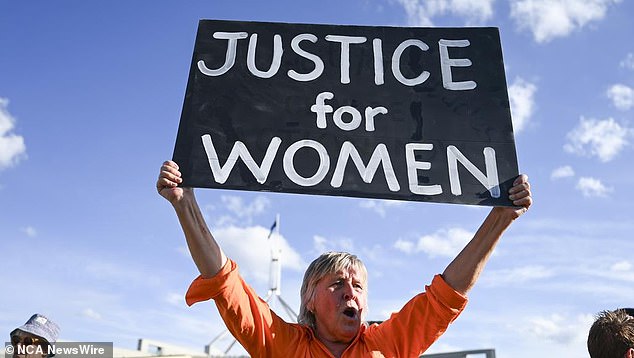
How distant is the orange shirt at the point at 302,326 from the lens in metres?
3.26

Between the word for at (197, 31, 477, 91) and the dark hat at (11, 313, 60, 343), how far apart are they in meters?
2.69

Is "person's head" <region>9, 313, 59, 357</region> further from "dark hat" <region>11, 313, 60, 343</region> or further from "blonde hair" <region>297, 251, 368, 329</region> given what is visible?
"blonde hair" <region>297, 251, 368, 329</region>

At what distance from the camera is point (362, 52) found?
4168 millimetres

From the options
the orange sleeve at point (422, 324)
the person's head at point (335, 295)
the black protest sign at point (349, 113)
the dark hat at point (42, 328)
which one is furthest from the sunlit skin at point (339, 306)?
the dark hat at point (42, 328)

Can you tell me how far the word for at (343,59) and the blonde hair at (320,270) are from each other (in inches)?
45.8

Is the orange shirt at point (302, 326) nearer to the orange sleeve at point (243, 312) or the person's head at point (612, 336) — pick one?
the orange sleeve at point (243, 312)

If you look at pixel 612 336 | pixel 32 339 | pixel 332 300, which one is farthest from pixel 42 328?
pixel 612 336

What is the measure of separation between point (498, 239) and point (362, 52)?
154 centimetres

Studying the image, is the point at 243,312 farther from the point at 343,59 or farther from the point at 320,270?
the point at 343,59

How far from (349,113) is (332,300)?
3.87 ft

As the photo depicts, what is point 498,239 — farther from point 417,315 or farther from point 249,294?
point 249,294

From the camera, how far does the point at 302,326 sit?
11.8 ft

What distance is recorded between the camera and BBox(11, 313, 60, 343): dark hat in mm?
5024

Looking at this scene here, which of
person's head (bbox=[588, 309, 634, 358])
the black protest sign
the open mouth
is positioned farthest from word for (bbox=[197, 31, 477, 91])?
person's head (bbox=[588, 309, 634, 358])
